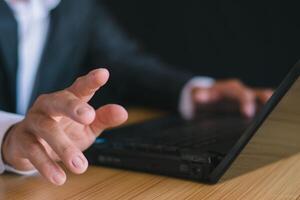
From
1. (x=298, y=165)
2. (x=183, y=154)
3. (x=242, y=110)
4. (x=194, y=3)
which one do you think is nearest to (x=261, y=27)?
(x=194, y=3)

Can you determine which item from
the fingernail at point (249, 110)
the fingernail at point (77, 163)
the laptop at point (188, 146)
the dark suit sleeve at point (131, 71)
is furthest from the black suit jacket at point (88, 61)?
the fingernail at point (77, 163)

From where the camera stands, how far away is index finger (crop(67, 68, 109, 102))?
49cm

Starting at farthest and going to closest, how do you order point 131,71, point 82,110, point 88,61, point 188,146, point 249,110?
point 88,61 < point 131,71 < point 249,110 < point 188,146 < point 82,110

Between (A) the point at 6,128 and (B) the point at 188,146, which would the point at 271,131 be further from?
(A) the point at 6,128

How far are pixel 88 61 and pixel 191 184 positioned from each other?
1.12 metres

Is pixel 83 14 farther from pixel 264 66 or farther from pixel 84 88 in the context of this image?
pixel 84 88

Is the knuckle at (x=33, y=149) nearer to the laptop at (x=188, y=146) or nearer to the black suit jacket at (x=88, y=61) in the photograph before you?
the laptop at (x=188, y=146)

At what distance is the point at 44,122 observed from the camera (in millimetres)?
515

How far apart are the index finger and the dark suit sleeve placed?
0.73 meters

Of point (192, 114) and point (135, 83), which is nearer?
point (192, 114)

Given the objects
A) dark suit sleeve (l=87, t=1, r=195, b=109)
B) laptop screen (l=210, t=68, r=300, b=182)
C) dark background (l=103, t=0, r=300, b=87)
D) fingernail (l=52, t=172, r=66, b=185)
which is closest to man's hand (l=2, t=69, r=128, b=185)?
fingernail (l=52, t=172, r=66, b=185)

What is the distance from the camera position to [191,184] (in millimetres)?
548

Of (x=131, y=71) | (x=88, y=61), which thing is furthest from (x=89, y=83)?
(x=88, y=61)

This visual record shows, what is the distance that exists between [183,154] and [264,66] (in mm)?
1243
